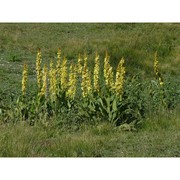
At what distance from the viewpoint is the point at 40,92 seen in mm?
7340

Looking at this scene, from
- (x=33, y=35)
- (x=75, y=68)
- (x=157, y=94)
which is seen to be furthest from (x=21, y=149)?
(x=33, y=35)

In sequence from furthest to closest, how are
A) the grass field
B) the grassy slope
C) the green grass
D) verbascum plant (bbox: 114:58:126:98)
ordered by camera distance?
the grassy slope, verbascum plant (bbox: 114:58:126:98), the grass field, the green grass

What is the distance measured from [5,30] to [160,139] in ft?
37.8

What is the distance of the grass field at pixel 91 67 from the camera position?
5941 millimetres

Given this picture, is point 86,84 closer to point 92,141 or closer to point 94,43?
point 92,141

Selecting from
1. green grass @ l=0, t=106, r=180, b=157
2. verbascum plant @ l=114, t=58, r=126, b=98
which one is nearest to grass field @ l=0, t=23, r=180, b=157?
green grass @ l=0, t=106, r=180, b=157

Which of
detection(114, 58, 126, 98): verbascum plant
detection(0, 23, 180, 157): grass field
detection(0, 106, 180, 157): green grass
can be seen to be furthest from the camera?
detection(114, 58, 126, 98): verbascum plant

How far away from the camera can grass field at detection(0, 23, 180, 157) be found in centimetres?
594

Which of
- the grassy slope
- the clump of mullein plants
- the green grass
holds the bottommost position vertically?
the green grass

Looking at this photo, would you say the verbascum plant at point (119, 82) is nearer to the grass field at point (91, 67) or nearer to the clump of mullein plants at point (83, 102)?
the clump of mullein plants at point (83, 102)

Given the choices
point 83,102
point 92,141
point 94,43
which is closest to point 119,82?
point 83,102

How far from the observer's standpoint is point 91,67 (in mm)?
12523

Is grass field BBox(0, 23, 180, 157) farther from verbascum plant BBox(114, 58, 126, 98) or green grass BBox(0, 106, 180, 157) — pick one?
verbascum plant BBox(114, 58, 126, 98)

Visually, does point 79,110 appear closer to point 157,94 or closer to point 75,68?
point 75,68
